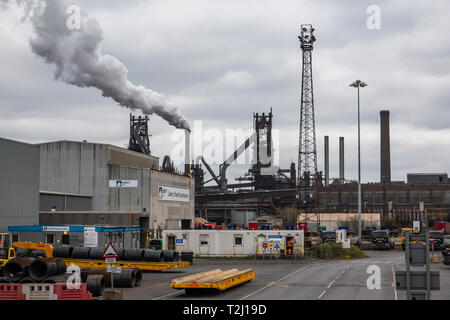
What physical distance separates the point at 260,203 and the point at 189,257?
86.2 metres

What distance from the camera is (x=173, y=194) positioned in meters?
79.3

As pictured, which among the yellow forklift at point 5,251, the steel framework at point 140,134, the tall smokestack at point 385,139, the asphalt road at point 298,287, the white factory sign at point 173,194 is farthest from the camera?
the tall smokestack at point 385,139

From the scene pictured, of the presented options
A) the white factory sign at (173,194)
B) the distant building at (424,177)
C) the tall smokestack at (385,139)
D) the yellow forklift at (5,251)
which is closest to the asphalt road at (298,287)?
the yellow forklift at (5,251)

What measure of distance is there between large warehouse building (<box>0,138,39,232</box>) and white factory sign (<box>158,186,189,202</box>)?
80.1 feet

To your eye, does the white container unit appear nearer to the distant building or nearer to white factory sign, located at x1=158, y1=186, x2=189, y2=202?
white factory sign, located at x1=158, y1=186, x2=189, y2=202

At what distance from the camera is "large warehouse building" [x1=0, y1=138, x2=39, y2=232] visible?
158 feet

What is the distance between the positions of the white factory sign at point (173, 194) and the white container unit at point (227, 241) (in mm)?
14952

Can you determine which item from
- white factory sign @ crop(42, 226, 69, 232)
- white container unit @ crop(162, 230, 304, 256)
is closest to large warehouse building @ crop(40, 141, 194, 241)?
white container unit @ crop(162, 230, 304, 256)

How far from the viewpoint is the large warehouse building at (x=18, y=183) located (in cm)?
4806

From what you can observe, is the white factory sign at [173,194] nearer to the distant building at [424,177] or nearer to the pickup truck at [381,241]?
the pickup truck at [381,241]

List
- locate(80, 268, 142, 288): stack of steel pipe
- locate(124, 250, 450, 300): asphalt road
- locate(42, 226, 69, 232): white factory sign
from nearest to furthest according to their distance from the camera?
locate(124, 250, 450, 300): asphalt road < locate(80, 268, 142, 288): stack of steel pipe < locate(42, 226, 69, 232): white factory sign

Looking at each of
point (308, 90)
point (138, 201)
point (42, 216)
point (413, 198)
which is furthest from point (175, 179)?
point (413, 198)

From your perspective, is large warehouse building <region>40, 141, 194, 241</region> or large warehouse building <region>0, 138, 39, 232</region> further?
large warehouse building <region>40, 141, 194, 241</region>

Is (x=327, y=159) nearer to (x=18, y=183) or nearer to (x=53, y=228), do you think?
(x=18, y=183)
